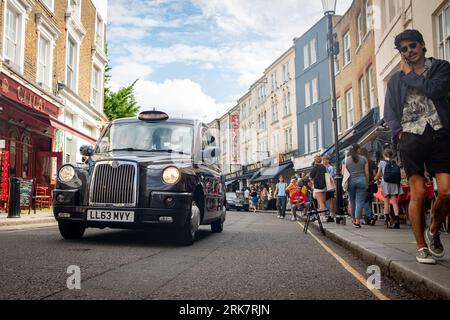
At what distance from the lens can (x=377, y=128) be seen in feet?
41.8

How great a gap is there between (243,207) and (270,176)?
6542mm

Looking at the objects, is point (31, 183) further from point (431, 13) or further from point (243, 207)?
point (243, 207)

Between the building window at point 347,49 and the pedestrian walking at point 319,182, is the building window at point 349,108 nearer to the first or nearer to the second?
the building window at point 347,49

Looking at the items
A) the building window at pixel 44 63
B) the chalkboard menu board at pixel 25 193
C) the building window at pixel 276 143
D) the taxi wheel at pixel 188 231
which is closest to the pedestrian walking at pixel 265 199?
the building window at pixel 276 143

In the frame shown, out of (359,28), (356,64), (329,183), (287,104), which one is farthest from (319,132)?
(329,183)

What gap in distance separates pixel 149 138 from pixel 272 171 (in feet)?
96.8

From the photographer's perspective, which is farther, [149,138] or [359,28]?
[359,28]

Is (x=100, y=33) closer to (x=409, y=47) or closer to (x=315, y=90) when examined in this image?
(x=315, y=90)

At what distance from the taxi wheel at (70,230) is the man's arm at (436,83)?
474 cm

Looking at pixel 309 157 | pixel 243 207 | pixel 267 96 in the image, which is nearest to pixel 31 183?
pixel 243 207

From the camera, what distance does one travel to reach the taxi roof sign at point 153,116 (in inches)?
275

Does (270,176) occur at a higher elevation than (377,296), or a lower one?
higher

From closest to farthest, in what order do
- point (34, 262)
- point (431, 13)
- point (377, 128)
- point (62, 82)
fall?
point (34, 262) < point (431, 13) < point (377, 128) < point (62, 82)

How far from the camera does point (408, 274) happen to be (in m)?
3.50
